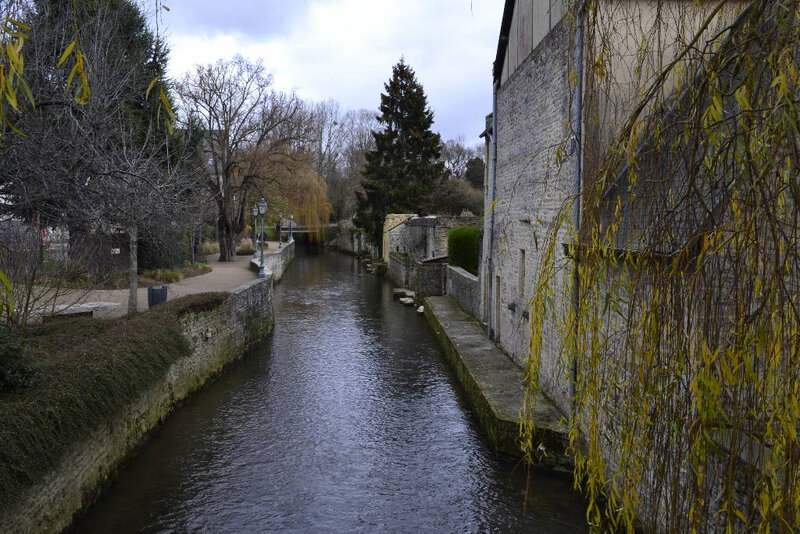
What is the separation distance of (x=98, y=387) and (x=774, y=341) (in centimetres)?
728

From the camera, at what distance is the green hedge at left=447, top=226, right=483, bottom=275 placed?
22.1 meters

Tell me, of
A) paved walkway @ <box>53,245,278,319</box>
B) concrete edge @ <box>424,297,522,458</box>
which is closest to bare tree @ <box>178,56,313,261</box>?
paved walkway @ <box>53,245,278,319</box>

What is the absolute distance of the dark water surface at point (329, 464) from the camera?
7148 mm

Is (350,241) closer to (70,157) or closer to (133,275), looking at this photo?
(133,275)

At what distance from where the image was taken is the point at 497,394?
9562 mm

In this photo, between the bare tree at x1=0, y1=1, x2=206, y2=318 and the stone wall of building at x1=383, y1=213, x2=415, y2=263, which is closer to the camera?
the bare tree at x1=0, y1=1, x2=206, y2=318

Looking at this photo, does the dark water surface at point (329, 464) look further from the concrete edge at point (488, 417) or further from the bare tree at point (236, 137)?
the bare tree at point (236, 137)

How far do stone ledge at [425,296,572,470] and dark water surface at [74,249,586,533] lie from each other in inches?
12.6

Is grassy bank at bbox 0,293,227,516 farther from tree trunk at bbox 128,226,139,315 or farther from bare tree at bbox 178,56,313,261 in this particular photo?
bare tree at bbox 178,56,313,261

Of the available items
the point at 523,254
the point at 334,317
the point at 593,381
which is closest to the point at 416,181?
the point at 334,317

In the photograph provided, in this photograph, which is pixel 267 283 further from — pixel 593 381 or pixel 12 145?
pixel 593 381

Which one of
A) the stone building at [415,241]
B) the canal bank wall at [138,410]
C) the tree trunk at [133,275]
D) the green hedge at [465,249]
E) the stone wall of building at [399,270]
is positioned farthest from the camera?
the stone wall of building at [399,270]

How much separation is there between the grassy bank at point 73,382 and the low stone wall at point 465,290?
831 centimetres

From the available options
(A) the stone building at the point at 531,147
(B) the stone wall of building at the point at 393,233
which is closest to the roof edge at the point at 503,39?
(A) the stone building at the point at 531,147
